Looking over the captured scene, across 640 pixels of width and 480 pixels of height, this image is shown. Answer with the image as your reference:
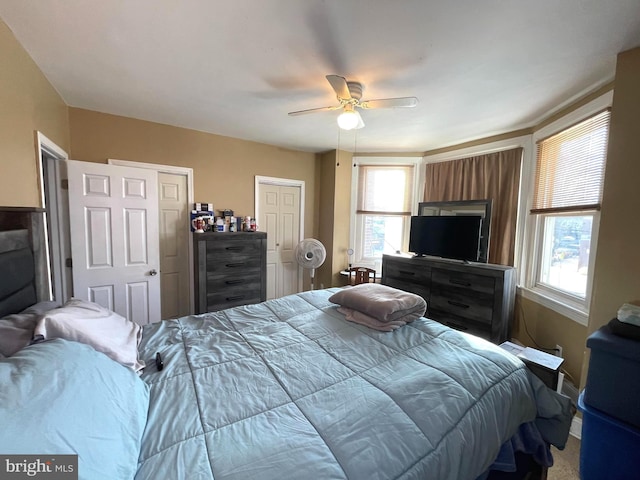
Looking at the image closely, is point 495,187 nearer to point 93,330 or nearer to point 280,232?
point 280,232

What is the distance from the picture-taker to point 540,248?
262 cm

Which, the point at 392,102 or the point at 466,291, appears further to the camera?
the point at 466,291

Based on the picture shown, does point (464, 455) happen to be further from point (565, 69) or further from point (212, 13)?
point (565, 69)

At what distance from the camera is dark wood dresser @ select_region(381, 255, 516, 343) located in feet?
8.23

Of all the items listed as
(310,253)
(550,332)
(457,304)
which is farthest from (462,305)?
(310,253)

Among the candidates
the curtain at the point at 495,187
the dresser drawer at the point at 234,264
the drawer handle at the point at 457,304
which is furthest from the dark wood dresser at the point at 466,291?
the dresser drawer at the point at 234,264

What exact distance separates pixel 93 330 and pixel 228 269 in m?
2.03

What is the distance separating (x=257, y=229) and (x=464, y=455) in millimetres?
3205

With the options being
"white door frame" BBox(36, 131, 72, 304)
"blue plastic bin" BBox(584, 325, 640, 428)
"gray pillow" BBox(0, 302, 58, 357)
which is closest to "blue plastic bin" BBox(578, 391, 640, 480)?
"blue plastic bin" BBox(584, 325, 640, 428)

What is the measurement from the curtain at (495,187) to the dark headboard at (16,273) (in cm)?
376

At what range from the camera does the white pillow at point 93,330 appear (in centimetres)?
97

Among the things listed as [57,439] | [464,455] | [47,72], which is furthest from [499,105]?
→ [47,72]

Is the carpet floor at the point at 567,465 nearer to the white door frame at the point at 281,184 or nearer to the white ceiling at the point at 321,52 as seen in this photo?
the white ceiling at the point at 321,52

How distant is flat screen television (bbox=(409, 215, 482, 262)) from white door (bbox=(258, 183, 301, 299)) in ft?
5.73
